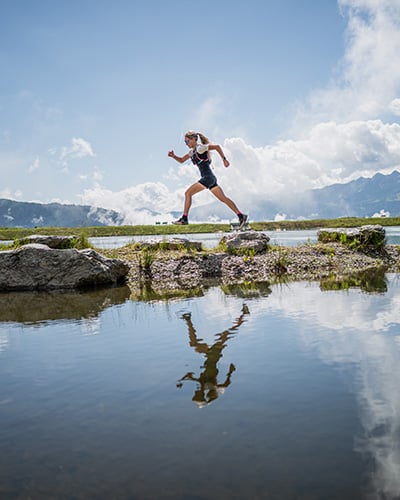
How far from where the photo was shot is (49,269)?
43.5 feet

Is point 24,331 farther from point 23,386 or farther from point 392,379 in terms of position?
point 392,379

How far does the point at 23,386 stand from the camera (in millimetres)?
4375

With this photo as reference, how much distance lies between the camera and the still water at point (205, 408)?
2553mm

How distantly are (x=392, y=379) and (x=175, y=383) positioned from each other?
2058 millimetres

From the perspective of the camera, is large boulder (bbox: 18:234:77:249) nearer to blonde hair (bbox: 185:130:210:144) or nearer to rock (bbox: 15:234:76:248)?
rock (bbox: 15:234:76:248)

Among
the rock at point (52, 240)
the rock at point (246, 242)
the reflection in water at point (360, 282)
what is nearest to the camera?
the reflection in water at point (360, 282)

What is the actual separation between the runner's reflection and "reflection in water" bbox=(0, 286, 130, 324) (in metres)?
2.93

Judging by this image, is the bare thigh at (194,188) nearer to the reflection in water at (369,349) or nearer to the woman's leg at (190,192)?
the woman's leg at (190,192)

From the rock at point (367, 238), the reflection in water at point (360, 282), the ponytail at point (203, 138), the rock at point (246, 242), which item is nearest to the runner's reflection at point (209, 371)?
the reflection in water at point (360, 282)

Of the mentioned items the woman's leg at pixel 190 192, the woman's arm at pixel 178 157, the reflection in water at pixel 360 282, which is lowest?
A: the reflection in water at pixel 360 282

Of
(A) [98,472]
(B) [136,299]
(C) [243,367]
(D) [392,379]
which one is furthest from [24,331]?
(D) [392,379]

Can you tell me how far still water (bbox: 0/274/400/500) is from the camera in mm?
2553

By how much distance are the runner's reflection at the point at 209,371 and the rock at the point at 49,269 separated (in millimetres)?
7176

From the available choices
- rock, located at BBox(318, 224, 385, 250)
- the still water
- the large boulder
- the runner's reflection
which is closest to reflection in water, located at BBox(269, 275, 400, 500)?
the still water
